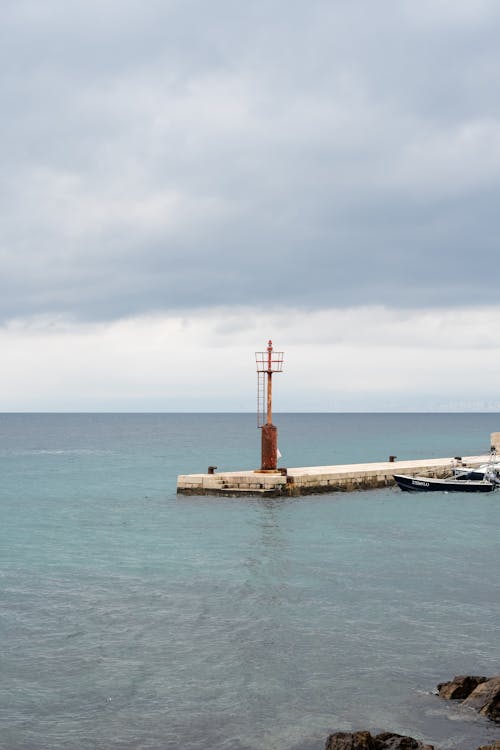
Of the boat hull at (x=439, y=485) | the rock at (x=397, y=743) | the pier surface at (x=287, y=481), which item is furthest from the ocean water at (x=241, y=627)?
the boat hull at (x=439, y=485)

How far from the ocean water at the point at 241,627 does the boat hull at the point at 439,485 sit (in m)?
10.2

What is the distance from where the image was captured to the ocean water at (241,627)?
14938mm

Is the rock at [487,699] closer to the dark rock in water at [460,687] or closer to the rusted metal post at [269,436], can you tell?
the dark rock in water at [460,687]

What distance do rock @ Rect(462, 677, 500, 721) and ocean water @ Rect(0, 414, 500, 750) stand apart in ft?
0.98

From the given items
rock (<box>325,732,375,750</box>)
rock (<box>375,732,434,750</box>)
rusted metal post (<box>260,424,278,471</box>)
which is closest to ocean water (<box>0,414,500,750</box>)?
rock (<box>325,732,375,750</box>)

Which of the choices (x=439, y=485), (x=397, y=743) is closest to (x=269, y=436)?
(x=439, y=485)

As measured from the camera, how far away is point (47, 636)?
66.2ft

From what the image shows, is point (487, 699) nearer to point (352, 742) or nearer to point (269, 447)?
point (352, 742)

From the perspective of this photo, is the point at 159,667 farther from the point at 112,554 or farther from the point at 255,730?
the point at 112,554

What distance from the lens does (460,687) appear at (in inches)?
623

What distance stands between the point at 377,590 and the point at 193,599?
20.6 feet

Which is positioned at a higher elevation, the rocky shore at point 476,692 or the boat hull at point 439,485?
the boat hull at point 439,485

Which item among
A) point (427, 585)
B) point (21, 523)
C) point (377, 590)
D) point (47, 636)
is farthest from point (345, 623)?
point (21, 523)

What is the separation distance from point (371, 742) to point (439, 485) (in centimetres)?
4327
